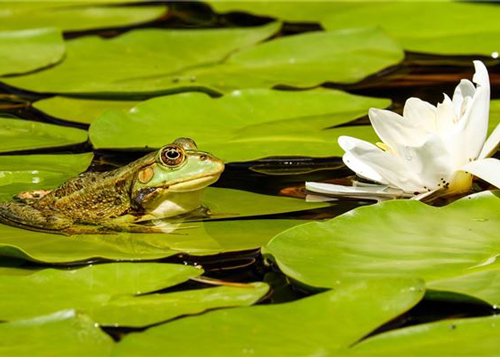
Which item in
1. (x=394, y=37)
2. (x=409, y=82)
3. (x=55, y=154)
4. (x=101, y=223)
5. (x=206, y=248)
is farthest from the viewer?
(x=394, y=37)

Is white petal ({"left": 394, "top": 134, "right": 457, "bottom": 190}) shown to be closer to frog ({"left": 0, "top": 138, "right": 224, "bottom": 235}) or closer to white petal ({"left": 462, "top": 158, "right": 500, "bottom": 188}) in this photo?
white petal ({"left": 462, "top": 158, "right": 500, "bottom": 188})

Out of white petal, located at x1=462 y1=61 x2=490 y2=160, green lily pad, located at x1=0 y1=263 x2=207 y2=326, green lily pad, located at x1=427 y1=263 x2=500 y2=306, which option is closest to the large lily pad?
white petal, located at x1=462 y1=61 x2=490 y2=160

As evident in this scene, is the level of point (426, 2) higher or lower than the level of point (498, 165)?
higher

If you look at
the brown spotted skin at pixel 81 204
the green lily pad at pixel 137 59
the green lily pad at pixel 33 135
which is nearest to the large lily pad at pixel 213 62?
the green lily pad at pixel 137 59

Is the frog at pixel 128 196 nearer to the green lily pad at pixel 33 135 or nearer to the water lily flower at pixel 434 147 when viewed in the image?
the green lily pad at pixel 33 135

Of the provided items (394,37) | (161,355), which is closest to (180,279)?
(161,355)

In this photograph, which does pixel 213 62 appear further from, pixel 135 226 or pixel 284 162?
pixel 135 226

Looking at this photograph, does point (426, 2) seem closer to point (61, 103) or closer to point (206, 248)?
point (61, 103)
